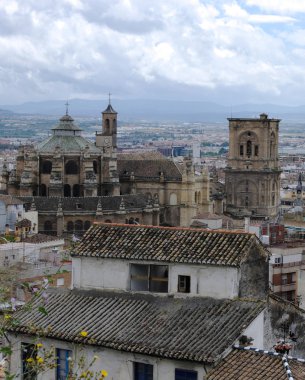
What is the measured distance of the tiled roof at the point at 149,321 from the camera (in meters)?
18.4

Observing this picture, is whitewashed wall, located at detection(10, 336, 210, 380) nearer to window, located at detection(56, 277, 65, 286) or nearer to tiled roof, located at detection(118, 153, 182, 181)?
window, located at detection(56, 277, 65, 286)

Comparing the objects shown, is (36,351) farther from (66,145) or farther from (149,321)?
(66,145)

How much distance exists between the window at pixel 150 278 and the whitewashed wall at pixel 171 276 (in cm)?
15

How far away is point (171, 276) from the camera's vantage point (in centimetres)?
2036

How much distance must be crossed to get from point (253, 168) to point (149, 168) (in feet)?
64.3

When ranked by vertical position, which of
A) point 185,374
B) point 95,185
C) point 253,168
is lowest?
point 95,185

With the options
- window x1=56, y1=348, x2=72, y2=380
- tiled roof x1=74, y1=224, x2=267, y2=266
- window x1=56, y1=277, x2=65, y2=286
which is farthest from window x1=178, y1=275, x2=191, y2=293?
window x1=56, y1=277, x2=65, y2=286

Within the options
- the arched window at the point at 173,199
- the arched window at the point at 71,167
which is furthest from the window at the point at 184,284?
the arched window at the point at 173,199

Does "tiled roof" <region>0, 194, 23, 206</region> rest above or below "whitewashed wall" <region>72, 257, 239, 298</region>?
below

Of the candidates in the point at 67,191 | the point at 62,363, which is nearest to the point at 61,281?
the point at 62,363

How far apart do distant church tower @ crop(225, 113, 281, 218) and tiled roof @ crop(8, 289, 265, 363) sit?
87034mm

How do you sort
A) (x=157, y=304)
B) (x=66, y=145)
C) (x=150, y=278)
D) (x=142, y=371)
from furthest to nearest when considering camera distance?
(x=66, y=145)
(x=150, y=278)
(x=157, y=304)
(x=142, y=371)

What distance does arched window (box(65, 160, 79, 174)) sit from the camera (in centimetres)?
8700

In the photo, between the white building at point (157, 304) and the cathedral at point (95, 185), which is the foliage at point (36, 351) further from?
the cathedral at point (95, 185)
